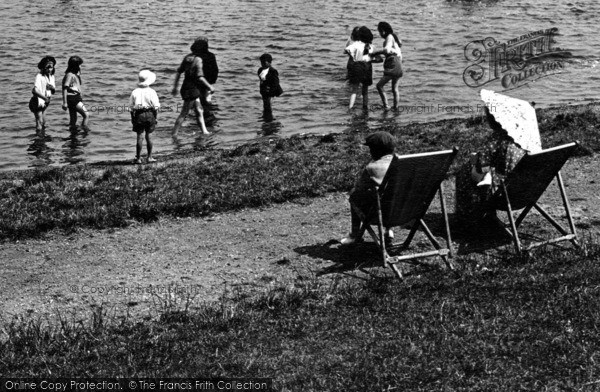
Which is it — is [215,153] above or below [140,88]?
below

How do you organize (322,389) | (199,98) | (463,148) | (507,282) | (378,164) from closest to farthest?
1. (322,389)
2. (507,282)
3. (378,164)
4. (463,148)
5. (199,98)

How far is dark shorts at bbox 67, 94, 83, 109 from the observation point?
18.0m

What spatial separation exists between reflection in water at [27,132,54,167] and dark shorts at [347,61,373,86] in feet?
18.7

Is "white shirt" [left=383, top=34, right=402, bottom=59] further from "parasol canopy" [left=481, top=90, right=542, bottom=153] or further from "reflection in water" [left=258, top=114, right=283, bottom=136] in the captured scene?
"parasol canopy" [left=481, top=90, right=542, bottom=153]

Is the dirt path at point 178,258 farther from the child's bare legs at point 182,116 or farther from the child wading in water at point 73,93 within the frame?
the child wading in water at point 73,93

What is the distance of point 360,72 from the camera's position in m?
18.7

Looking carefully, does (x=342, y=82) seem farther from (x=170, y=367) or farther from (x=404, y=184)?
(x=170, y=367)

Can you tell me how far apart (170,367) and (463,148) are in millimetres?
7316

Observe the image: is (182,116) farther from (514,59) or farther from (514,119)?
(514,59)

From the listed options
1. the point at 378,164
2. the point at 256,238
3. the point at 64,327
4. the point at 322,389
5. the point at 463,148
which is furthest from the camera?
the point at 463,148

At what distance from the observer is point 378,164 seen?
30.1ft

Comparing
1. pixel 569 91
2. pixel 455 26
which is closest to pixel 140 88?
pixel 569 91

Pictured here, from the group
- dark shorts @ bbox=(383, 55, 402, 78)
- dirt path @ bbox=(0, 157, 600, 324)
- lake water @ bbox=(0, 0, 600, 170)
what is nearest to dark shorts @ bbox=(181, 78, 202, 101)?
lake water @ bbox=(0, 0, 600, 170)

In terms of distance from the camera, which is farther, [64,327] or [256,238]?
[256,238]
